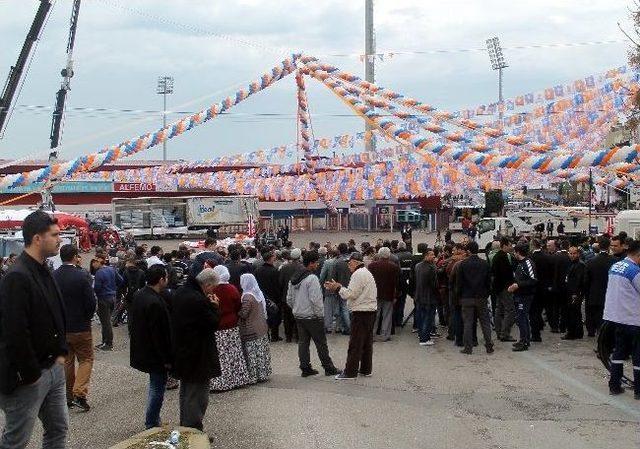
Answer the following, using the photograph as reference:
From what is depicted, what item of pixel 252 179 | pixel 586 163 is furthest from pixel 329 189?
pixel 586 163

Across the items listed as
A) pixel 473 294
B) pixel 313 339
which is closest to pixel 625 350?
pixel 473 294

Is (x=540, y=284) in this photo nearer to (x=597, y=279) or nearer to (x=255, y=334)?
(x=597, y=279)

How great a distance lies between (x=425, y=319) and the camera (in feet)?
40.6

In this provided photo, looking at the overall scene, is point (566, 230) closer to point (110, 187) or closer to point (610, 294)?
point (610, 294)

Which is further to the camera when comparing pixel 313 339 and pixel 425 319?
pixel 425 319

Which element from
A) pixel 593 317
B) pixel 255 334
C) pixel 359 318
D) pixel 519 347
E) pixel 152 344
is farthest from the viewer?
pixel 593 317

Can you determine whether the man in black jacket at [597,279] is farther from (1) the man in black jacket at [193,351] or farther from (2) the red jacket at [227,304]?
(1) the man in black jacket at [193,351]

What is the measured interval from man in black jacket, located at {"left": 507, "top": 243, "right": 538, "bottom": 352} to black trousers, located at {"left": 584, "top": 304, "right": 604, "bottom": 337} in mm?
860

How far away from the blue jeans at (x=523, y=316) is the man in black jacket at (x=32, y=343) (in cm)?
818

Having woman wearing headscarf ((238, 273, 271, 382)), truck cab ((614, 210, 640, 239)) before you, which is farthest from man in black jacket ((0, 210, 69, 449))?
truck cab ((614, 210, 640, 239))

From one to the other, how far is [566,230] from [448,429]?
2589 centimetres

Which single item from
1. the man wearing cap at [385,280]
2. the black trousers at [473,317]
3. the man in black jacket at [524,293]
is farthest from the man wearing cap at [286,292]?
the man in black jacket at [524,293]

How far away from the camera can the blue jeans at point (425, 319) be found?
1235 cm

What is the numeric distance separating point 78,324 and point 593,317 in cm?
775
